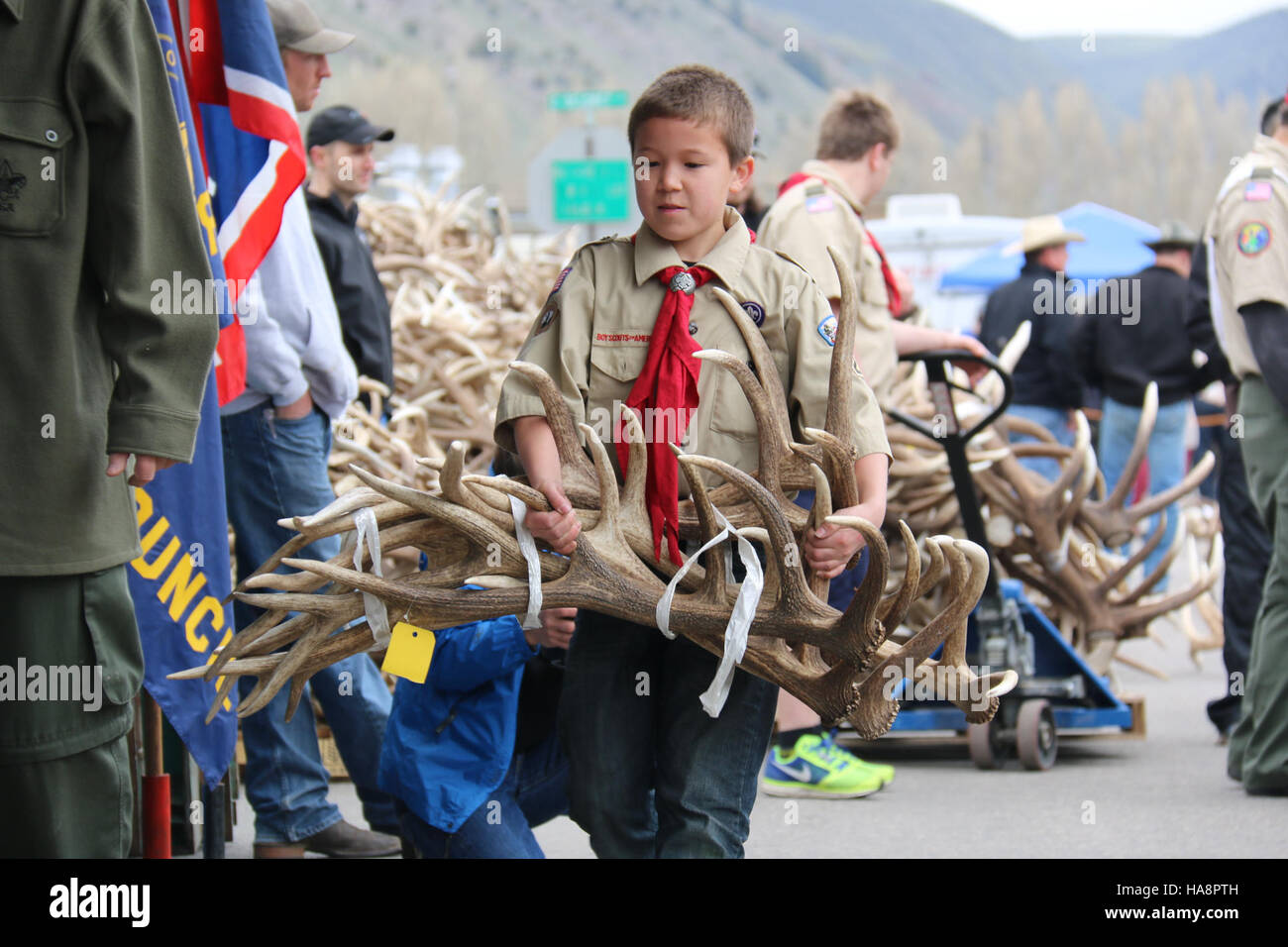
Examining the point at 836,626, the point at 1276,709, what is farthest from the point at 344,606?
the point at 1276,709

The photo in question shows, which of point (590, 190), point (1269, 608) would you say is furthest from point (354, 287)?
point (590, 190)

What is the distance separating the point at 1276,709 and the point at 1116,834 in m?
0.80

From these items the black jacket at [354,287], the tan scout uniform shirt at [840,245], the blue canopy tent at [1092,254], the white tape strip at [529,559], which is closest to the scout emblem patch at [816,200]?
the tan scout uniform shirt at [840,245]

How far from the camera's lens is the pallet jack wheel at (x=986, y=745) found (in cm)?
637

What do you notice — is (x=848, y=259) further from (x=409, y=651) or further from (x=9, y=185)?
(x=9, y=185)

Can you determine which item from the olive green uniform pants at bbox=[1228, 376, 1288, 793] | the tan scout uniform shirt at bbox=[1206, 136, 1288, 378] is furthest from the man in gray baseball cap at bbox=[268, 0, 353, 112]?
the olive green uniform pants at bbox=[1228, 376, 1288, 793]

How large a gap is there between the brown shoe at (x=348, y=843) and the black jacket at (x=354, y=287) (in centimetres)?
194

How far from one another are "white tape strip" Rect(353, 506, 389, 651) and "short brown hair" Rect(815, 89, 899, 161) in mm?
3548

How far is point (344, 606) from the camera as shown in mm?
3111

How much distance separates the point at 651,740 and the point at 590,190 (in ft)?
33.8

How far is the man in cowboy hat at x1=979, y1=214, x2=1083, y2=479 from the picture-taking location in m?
9.36

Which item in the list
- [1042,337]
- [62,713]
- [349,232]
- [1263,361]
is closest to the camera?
[62,713]

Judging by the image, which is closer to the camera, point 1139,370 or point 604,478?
point 604,478

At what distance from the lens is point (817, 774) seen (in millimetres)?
6023
